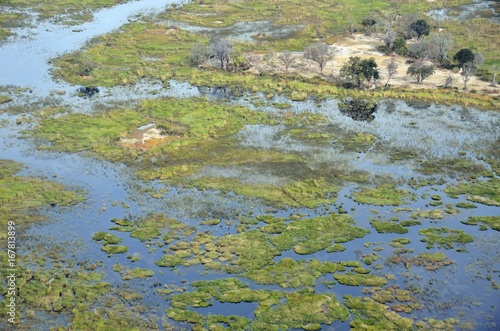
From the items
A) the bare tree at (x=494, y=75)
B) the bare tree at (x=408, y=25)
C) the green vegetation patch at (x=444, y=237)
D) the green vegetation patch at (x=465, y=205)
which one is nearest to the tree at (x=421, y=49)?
the bare tree at (x=494, y=75)

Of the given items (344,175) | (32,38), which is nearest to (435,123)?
(344,175)

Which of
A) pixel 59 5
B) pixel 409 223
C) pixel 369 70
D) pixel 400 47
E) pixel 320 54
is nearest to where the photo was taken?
pixel 409 223

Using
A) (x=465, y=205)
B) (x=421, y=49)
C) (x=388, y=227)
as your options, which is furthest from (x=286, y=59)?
(x=388, y=227)

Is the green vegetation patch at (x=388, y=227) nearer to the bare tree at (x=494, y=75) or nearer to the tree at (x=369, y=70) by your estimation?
the tree at (x=369, y=70)

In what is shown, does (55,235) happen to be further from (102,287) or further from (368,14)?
(368,14)

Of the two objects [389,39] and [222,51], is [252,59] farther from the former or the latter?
[389,39]
